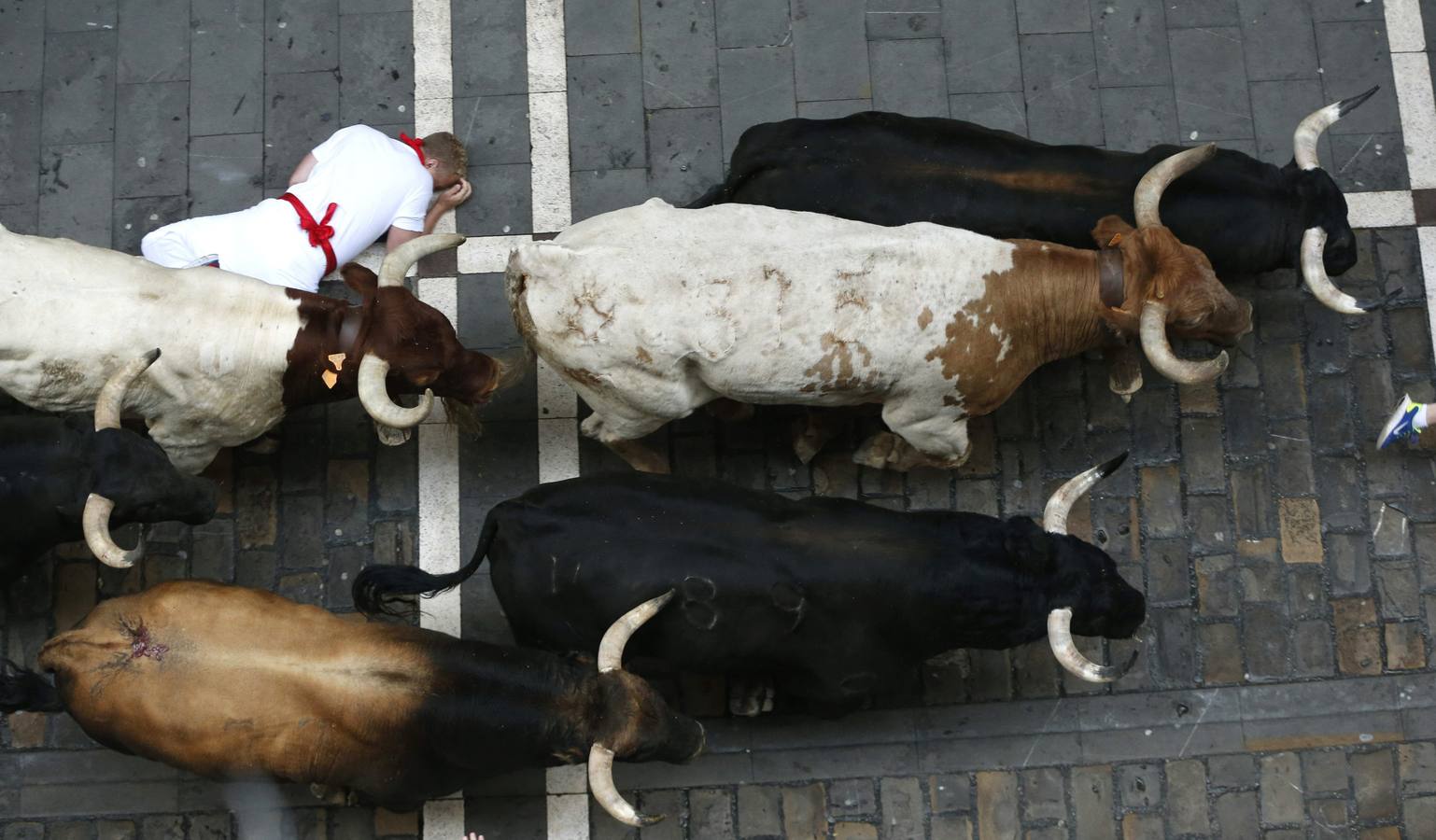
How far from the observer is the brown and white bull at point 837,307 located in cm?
675

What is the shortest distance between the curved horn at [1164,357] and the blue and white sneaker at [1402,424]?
5.66ft

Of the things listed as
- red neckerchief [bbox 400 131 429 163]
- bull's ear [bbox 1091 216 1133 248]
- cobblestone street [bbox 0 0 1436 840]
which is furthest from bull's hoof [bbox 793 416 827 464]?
red neckerchief [bbox 400 131 429 163]

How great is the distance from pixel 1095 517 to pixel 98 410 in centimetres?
564

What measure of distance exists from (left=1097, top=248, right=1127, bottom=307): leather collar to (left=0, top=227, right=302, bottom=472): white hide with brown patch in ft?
14.3

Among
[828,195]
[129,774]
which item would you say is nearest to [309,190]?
[828,195]

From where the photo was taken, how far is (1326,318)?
841cm

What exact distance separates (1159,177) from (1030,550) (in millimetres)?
2132

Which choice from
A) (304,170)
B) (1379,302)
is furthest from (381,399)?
(1379,302)

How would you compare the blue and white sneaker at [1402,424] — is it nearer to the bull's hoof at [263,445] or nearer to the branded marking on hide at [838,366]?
the branded marking on hide at [838,366]

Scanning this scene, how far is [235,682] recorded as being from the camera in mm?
6480

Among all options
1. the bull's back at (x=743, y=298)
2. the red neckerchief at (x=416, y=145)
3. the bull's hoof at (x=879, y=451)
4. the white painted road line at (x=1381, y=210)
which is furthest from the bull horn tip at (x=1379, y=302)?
the red neckerchief at (x=416, y=145)

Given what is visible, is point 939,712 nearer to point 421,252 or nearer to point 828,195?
point 828,195

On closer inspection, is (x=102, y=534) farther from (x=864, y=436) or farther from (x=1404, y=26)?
(x=1404, y=26)

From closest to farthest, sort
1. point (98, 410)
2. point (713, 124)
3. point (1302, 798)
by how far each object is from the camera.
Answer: point (98, 410)
point (1302, 798)
point (713, 124)
